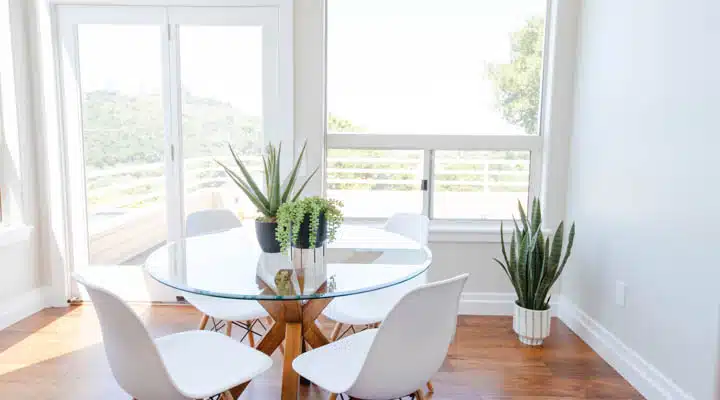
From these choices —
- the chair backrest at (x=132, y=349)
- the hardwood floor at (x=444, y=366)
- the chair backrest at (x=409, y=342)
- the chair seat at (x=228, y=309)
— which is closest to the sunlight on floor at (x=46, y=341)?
the hardwood floor at (x=444, y=366)

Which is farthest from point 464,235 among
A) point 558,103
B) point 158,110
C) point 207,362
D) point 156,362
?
point 156,362

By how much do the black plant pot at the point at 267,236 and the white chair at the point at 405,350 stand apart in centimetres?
58

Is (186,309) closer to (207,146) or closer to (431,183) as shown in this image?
(207,146)

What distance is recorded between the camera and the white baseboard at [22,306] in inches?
123

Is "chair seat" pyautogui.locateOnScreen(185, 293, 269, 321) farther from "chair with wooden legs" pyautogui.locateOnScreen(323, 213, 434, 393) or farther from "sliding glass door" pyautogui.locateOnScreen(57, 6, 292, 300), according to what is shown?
"sliding glass door" pyautogui.locateOnScreen(57, 6, 292, 300)

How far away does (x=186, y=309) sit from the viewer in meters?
3.44

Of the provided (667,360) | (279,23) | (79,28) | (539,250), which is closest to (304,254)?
(539,250)

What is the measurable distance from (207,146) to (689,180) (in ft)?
8.98

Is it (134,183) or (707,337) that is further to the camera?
(134,183)

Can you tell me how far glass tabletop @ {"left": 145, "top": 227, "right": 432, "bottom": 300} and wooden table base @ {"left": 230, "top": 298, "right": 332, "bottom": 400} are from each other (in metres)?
0.12

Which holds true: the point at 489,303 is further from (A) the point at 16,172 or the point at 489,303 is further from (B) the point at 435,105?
(A) the point at 16,172

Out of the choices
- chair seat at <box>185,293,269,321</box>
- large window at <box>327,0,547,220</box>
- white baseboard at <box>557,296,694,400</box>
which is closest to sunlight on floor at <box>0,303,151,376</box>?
chair seat at <box>185,293,269,321</box>

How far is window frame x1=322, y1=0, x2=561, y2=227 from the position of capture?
11.1ft

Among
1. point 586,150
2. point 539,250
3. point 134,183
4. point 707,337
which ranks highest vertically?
point 586,150
